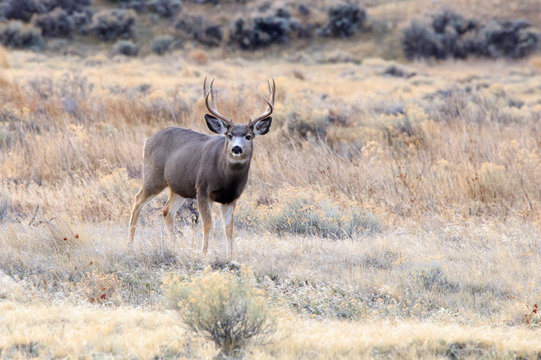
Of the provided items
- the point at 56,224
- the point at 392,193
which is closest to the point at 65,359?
the point at 56,224

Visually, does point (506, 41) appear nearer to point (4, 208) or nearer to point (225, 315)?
point (4, 208)

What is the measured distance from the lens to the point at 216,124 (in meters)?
7.76

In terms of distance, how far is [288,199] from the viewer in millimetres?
9758

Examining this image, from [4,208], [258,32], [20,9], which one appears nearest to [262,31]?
[258,32]

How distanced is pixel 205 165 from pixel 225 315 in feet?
10.2

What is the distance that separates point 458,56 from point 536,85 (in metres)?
17.3

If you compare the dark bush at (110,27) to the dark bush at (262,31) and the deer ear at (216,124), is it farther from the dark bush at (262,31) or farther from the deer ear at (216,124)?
the deer ear at (216,124)

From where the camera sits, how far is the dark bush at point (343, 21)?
4653cm

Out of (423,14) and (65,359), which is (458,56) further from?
(65,359)

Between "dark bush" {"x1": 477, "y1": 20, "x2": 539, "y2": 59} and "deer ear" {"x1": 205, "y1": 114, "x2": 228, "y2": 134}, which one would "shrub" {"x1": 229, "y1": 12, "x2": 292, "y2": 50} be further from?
"deer ear" {"x1": 205, "y1": 114, "x2": 228, "y2": 134}

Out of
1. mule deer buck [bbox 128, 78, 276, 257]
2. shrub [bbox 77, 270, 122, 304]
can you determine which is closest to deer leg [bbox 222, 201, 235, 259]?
mule deer buck [bbox 128, 78, 276, 257]

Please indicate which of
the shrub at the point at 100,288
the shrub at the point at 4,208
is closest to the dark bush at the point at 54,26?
the shrub at the point at 4,208

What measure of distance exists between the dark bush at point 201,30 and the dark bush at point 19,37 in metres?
9.80

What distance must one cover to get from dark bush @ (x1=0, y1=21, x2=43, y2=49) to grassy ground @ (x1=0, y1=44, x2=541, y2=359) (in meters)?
22.7
